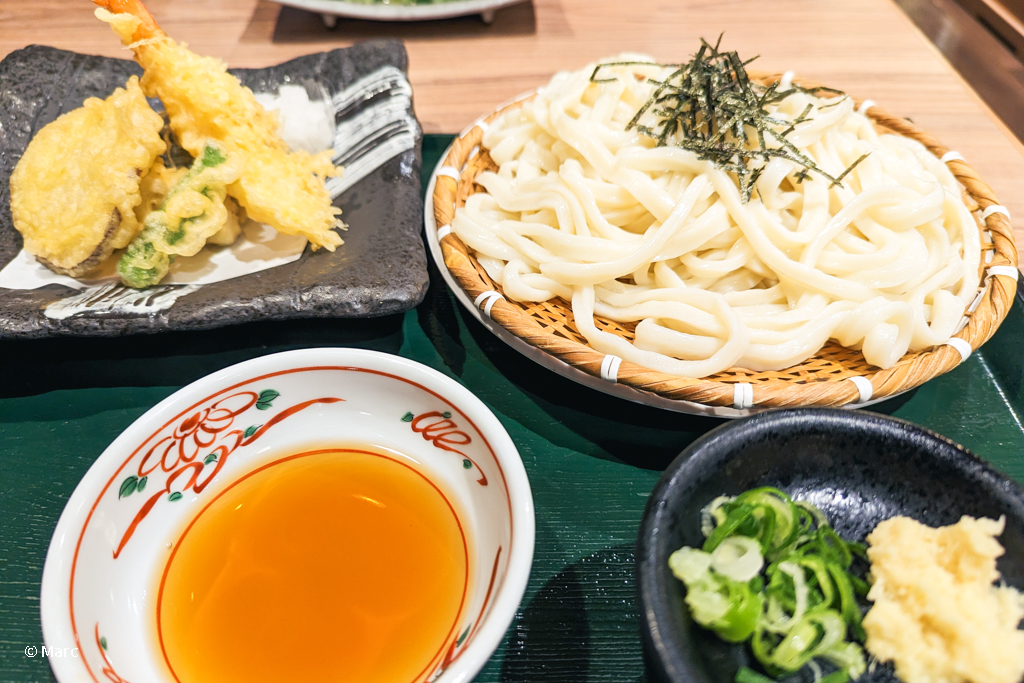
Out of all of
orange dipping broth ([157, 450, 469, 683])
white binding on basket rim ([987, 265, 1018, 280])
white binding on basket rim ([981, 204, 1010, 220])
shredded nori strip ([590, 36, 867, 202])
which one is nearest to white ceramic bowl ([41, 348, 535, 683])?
orange dipping broth ([157, 450, 469, 683])

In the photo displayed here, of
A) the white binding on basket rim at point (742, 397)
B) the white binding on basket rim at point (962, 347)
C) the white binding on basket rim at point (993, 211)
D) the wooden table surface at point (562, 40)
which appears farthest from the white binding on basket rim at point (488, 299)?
the white binding on basket rim at point (993, 211)

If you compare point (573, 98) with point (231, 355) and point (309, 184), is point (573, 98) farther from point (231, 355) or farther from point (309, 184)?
point (231, 355)

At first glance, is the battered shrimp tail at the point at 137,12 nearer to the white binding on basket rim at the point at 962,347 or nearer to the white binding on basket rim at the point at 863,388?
the white binding on basket rim at the point at 863,388

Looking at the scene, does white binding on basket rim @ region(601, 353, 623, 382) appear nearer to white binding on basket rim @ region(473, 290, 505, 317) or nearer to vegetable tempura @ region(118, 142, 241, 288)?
white binding on basket rim @ region(473, 290, 505, 317)

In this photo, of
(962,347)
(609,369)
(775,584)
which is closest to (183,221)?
(609,369)

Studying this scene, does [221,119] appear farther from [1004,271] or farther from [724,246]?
[1004,271]

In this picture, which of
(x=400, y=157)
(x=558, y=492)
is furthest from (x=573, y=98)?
(x=558, y=492)
